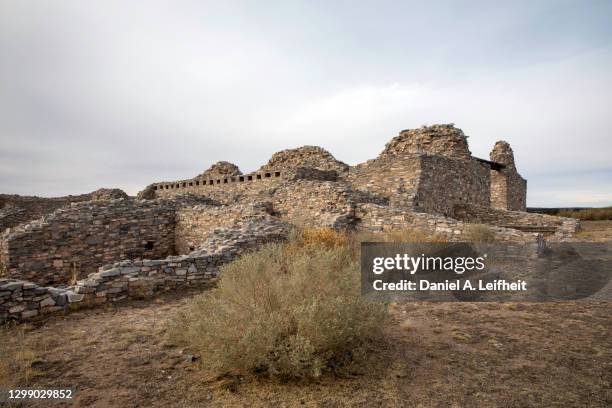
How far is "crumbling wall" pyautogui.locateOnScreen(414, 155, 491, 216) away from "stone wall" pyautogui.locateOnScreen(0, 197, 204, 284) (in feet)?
30.9

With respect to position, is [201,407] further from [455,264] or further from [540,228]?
[540,228]

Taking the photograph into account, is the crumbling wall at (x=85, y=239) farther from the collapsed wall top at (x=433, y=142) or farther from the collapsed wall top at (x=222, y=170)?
the collapsed wall top at (x=433, y=142)

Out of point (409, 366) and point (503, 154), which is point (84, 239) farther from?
point (503, 154)

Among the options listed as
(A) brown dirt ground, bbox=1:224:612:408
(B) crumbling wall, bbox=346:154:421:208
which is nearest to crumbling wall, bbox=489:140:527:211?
(B) crumbling wall, bbox=346:154:421:208

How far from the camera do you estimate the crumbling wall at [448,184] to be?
13.0 m

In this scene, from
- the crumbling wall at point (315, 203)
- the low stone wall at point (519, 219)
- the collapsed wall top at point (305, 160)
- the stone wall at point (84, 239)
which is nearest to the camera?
the stone wall at point (84, 239)

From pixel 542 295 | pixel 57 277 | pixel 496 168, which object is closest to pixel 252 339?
pixel 542 295

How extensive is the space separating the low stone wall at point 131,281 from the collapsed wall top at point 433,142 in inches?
369

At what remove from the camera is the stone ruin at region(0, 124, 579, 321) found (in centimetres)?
675

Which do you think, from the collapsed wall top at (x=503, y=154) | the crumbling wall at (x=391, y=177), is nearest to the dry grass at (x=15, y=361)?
the crumbling wall at (x=391, y=177)

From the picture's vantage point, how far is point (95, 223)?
11.1 m

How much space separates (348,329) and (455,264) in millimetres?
4738

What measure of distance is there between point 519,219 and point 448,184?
3058 millimetres

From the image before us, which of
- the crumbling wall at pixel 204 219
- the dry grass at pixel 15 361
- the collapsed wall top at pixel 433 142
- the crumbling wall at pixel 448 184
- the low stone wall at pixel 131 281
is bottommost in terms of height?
the dry grass at pixel 15 361
